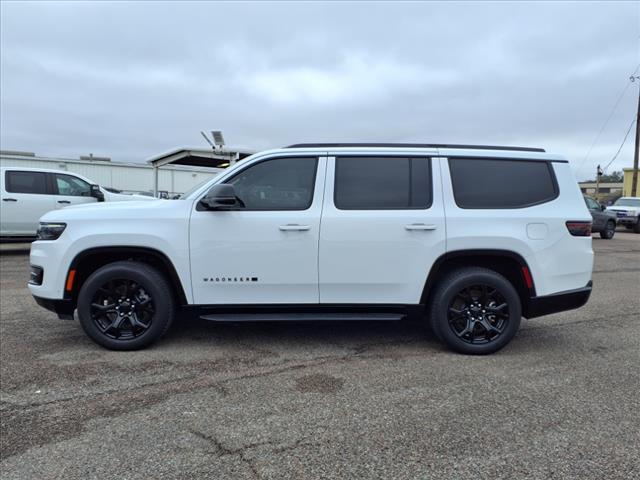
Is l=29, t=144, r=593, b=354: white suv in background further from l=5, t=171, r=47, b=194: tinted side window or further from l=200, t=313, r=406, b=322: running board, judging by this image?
l=5, t=171, r=47, b=194: tinted side window

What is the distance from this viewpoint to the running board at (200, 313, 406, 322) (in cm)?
425

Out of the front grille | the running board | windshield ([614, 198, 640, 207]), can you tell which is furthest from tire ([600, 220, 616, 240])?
the front grille

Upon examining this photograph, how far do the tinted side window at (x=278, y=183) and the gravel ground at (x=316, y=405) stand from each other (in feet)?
4.58

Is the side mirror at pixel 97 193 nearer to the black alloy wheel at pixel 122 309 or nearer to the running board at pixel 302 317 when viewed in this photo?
the black alloy wheel at pixel 122 309

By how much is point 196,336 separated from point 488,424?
2.99 metres

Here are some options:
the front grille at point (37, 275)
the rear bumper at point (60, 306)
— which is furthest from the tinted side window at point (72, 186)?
the rear bumper at point (60, 306)

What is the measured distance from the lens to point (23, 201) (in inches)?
412

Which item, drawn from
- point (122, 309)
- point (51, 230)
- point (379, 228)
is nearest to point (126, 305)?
point (122, 309)

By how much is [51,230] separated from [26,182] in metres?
7.75

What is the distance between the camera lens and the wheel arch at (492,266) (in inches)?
166

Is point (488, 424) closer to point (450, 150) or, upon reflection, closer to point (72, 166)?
point (450, 150)

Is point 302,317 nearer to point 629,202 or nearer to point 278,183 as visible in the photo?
point 278,183

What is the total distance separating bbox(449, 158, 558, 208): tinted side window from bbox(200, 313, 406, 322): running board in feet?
4.09

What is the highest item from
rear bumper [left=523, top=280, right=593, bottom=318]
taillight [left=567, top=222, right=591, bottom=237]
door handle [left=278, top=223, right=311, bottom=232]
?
door handle [left=278, top=223, right=311, bottom=232]
